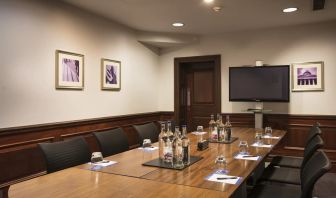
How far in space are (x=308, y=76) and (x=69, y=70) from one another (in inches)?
153

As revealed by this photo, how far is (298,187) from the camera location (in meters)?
2.39

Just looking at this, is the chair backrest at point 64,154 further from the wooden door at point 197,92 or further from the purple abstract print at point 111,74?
the wooden door at point 197,92

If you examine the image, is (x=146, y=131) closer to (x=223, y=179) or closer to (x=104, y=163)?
(x=104, y=163)

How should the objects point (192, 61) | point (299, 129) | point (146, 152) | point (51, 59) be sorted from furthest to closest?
point (192, 61), point (299, 129), point (51, 59), point (146, 152)

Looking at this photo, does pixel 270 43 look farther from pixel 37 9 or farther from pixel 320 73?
pixel 37 9

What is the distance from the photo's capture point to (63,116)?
12.2ft

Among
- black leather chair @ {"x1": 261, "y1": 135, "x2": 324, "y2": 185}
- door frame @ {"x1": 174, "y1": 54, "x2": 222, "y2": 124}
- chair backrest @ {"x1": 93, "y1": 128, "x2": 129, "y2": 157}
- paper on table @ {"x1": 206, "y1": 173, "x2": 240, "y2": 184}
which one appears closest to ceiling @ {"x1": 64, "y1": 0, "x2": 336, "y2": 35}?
door frame @ {"x1": 174, "y1": 54, "x2": 222, "y2": 124}

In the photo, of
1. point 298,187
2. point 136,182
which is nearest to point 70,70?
point 136,182

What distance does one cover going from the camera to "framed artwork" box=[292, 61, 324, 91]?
4777 millimetres

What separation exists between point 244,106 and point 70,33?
334 centimetres

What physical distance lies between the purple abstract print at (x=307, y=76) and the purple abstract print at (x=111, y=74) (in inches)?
124

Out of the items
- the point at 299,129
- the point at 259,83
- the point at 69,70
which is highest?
the point at 69,70

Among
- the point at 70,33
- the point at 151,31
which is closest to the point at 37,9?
the point at 70,33

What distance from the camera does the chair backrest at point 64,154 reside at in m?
2.16
